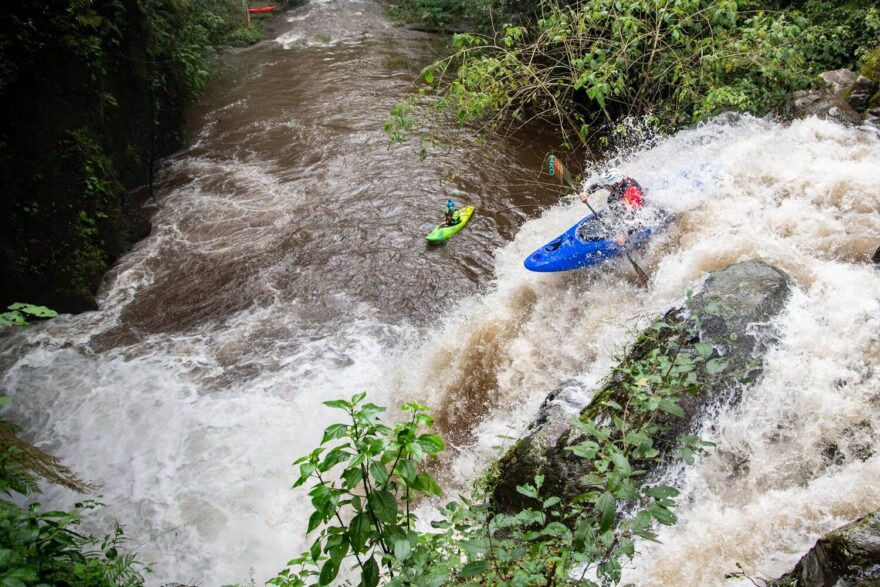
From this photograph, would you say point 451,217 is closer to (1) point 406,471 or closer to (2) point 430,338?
(2) point 430,338

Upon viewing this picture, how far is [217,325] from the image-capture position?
6.76m

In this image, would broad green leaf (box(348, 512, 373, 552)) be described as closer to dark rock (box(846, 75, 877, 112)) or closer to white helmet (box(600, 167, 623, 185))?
white helmet (box(600, 167, 623, 185))

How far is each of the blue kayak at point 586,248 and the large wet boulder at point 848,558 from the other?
395cm

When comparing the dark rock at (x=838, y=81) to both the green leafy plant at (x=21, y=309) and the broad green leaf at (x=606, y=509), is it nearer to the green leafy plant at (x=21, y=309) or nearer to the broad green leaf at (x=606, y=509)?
the broad green leaf at (x=606, y=509)

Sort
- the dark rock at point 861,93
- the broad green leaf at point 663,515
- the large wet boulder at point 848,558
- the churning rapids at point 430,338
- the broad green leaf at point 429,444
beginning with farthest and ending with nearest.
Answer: the dark rock at point 861,93
the churning rapids at point 430,338
the large wet boulder at point 848,558
the broad green leaf at point 429,444
the broad green leaf at point 663,515

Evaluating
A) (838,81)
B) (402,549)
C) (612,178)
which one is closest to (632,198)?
(612,178)

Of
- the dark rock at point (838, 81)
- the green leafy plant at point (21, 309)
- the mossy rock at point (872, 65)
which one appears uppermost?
the green leafy plant at point (21, 309)

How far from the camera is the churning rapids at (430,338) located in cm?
361

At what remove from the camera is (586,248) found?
6.27 meters

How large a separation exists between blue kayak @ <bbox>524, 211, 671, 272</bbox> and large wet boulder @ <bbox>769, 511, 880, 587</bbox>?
3.95 m

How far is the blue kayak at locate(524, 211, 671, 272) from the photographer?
625 cm

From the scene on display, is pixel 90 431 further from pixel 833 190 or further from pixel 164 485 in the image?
pixel 833 190

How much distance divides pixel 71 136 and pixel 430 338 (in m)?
5.33

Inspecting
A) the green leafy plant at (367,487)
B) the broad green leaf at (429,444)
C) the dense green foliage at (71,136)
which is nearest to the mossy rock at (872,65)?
the broad green leaf at (429,444)
